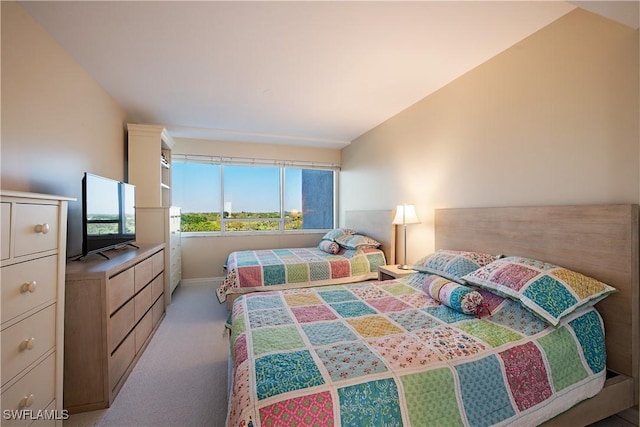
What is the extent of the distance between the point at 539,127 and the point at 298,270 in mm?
2595

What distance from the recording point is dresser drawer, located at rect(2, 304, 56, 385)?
1062 millimetres

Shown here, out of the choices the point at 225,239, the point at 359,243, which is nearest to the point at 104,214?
the point at 225,239

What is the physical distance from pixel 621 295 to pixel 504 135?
4.22ft

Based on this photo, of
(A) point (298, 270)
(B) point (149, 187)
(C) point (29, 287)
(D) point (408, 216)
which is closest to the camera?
(C) point (29, 287)

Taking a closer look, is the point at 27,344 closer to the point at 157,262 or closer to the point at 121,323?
the point at 121,323

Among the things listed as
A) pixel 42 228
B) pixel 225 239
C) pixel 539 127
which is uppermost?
pixel 539 127

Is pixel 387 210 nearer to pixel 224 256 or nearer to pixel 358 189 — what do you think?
pixel 358 189

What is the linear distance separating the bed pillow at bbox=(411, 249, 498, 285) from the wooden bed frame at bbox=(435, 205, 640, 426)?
0.29m

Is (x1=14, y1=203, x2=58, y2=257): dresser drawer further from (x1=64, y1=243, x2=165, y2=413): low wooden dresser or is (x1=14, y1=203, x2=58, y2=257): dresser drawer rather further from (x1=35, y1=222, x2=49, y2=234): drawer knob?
(x1=64, y1=243, x2=165, y2=413): low wooden dresser

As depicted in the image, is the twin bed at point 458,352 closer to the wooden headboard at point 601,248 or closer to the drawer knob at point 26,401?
→ the wooden headboard at point 601,248

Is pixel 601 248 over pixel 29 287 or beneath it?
over

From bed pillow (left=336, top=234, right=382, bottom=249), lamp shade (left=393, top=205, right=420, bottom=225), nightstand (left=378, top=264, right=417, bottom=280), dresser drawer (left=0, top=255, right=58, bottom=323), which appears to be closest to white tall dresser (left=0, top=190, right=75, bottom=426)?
dresser drawer (left=0, top=255, right=58, bottom=323)

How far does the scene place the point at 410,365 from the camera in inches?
43.9

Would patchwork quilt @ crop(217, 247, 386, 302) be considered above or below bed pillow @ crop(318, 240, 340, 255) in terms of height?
below
